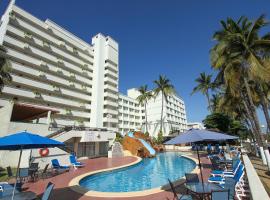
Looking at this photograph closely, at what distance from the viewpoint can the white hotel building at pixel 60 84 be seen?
77.6 feet

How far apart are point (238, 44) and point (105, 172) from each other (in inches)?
643

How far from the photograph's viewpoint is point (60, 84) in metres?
41.8

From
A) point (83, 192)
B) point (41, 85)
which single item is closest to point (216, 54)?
point (83, 192)

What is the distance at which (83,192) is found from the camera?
8453mm

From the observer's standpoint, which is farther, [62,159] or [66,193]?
[62,159]

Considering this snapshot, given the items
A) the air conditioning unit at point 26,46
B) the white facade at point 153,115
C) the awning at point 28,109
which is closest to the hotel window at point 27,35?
the air conditioning unit at point 26,46

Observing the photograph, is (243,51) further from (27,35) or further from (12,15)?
(12,15)

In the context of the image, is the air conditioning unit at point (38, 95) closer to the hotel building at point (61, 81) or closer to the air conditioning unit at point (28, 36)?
the hotel building at point (61, 81)

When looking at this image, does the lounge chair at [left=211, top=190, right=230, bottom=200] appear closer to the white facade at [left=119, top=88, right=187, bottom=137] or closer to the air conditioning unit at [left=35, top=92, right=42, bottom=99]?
the air conditioning unit at [left=35, top=92, right=42, bottom=99]

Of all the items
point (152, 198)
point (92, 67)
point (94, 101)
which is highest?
point (92, 67)

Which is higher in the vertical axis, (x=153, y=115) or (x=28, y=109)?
(x=153, y=115)

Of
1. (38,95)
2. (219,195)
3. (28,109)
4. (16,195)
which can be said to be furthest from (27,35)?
(219,195)

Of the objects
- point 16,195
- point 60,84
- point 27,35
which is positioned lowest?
point 16,195

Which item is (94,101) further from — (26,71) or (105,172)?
(105,172)
